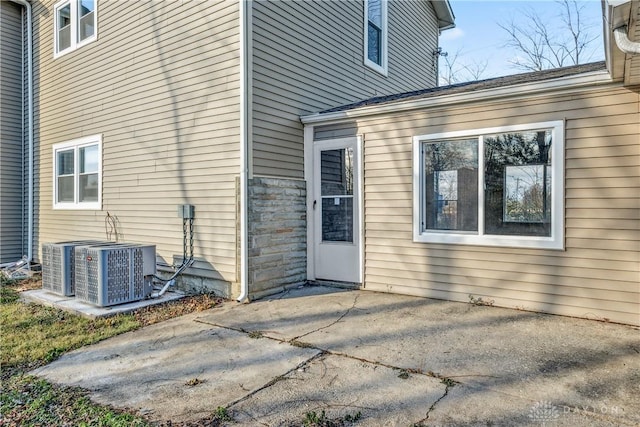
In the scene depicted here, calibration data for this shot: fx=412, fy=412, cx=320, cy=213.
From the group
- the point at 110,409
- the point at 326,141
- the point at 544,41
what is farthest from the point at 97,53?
the point at 544,41

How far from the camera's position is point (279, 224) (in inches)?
232

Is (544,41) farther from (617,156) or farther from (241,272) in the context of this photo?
(241,272)

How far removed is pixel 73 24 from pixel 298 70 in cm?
519

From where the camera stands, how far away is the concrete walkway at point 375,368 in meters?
2.61

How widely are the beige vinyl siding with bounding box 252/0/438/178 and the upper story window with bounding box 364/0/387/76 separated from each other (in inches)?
6.7

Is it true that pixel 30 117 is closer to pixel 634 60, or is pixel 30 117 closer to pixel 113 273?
pixel 113 273

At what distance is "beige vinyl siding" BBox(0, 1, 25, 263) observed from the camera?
368 inches

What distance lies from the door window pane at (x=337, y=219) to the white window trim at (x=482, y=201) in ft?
3.34

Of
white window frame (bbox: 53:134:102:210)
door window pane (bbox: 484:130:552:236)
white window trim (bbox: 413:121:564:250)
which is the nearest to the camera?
white window trim (bbox: 413:121:564:250)

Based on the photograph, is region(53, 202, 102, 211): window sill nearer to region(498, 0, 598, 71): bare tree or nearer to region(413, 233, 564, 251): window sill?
region(413, 233, 564, 251): window sill

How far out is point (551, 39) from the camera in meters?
17.6

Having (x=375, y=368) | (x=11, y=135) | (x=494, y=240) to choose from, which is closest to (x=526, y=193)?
(x=494, y=240)

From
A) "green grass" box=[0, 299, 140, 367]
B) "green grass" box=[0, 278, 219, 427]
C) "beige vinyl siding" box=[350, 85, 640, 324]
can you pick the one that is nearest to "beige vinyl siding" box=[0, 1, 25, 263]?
"green grass" box=[0, 278, 219, 427]

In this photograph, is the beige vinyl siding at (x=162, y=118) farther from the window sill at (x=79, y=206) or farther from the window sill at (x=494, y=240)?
the window sill at (x=494, y=240)
